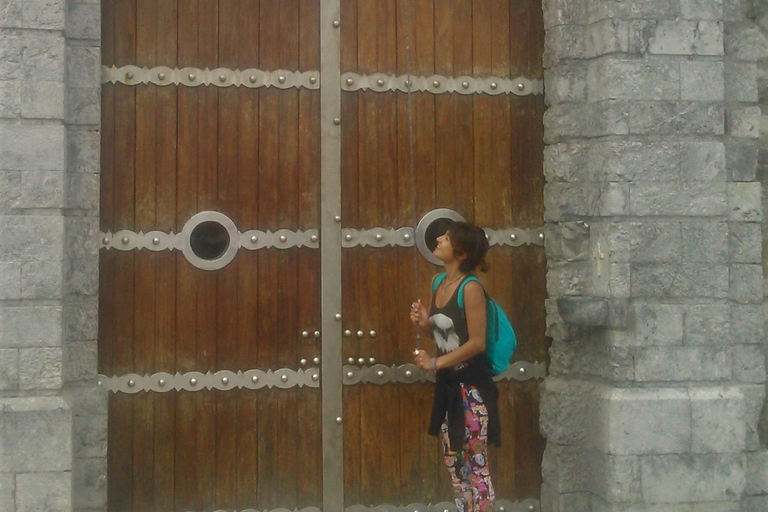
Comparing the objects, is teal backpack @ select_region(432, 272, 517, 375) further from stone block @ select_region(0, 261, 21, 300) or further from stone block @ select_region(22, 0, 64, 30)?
stone block @ select_region(22, 0, 64, 30)

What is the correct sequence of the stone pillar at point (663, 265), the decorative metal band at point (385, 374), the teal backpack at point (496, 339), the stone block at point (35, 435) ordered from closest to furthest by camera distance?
the stone block at point (35, 435) → the teal backpack at point (496, 339) → the stone pillar at point (663, 265) → the decorative metal band at point (385, 374)

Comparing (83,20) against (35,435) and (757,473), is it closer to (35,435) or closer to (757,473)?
(35,435)

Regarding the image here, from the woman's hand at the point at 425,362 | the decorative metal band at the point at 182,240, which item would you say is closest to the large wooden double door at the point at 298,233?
the decorative metal band at the point at 182,240

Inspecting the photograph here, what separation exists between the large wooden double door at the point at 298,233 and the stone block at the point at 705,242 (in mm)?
762

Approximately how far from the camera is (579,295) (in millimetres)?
5465

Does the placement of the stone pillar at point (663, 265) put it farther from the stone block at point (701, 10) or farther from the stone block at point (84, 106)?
the stone block at point (84, 106)

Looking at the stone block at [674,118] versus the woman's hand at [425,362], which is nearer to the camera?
the woman's hand at [425,362]

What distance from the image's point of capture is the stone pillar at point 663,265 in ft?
17.0

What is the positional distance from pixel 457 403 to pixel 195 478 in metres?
1.35

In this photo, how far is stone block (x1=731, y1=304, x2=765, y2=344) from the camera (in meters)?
5.32

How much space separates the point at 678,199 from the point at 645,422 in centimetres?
103

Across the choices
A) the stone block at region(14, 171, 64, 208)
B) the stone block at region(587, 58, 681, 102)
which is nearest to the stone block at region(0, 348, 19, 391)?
the stone block at region(14, 171, 64, 208)

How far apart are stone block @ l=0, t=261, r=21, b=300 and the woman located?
5.61 feet

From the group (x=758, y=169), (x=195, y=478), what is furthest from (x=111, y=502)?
(x=758, y=169)
